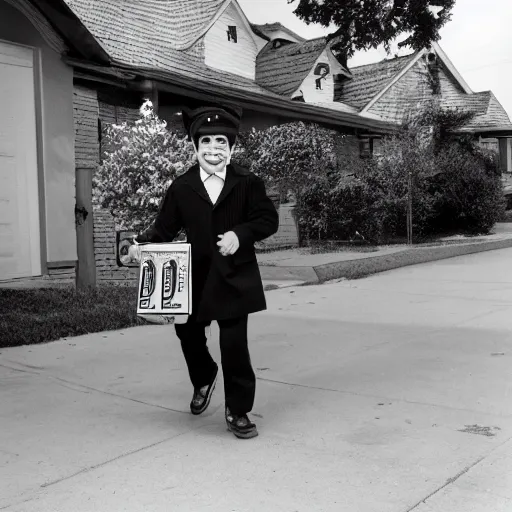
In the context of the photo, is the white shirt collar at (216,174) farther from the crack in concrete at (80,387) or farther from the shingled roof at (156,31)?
the shingled roof at (156,31)

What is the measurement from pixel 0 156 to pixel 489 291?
5738 mm

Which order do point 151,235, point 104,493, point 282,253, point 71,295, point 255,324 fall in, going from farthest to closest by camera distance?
point 282,253
point 71,295
point 255,324
point 151,235
point 104,493

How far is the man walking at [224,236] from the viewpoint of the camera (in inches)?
143

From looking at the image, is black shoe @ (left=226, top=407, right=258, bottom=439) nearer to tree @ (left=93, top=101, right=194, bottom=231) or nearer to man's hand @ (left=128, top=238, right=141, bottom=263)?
man's hand @ (left=128, top=238, right=141, bottom=263)

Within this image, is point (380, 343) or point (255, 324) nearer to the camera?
point (380, 343)

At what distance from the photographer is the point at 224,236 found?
3553 millimetres

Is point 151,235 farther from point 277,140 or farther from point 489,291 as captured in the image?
point 277,140

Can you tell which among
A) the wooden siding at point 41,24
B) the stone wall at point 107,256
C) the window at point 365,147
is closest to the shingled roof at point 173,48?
the window at point 365,147

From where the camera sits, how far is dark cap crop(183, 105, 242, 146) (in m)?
3.70

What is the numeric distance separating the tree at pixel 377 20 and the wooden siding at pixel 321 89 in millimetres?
791

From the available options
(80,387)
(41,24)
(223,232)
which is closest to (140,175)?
(41,24)

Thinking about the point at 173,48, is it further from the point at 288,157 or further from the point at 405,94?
the point at 405,94

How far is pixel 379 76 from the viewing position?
27484mm

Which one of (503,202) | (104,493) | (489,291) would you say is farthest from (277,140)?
(104,493)
